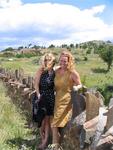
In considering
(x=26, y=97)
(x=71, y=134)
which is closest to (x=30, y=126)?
(x=26, y=97)

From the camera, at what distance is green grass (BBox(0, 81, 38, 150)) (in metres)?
9.47

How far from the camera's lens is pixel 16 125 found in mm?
11406

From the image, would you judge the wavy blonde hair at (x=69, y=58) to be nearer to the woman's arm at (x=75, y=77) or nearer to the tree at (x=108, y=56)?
the woman's arm at (x=75, y=77)

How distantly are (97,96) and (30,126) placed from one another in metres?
4.08

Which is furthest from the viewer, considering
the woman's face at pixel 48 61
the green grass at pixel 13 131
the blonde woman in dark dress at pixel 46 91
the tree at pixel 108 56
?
the tree at pixel 108 56

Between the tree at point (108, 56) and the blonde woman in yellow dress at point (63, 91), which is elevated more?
the blonde woman in yellow dress at point (63, 91)

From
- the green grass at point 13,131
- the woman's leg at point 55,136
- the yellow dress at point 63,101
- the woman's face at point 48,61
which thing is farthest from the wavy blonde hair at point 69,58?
the green grass at point 13,131

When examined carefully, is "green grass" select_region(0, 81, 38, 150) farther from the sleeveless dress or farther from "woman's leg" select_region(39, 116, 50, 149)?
the sleeveless dress

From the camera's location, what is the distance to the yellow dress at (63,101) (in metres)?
8.84

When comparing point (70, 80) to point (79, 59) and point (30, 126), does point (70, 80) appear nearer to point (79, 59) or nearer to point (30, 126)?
point (30, 126)

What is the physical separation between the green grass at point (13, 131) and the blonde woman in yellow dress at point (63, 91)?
66 centimetres

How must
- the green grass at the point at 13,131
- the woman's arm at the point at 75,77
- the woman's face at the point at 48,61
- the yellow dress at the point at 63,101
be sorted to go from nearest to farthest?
1. the woman's arm at the point at 75,77
2. the yellow dress at the point at 63,101
3. the woman's face at the point at 48,61
4. the green grass at the point at 13,131

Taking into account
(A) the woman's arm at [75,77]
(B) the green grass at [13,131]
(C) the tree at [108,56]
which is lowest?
(C) the tree at [108,56]

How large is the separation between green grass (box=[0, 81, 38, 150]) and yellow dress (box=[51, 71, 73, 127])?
78cm
